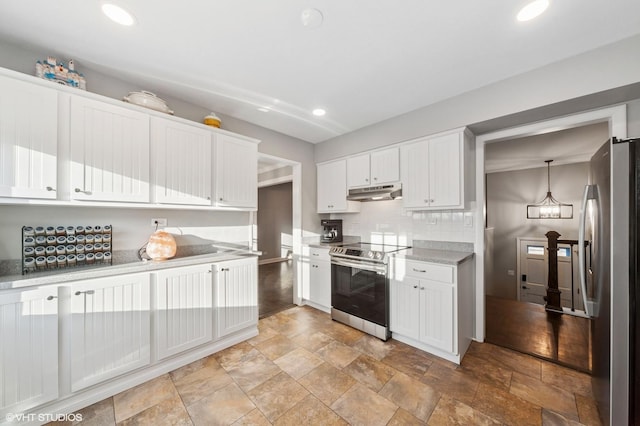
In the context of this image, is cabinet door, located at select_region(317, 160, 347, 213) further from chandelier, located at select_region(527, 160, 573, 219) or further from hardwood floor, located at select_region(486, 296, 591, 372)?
chandelier, located at select_region(527, 160, 573, 219)

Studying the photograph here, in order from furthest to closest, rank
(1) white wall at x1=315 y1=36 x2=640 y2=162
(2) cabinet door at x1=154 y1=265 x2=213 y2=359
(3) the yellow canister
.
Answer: (3) the yellow canister < (2) cabinet door at x1=154 y1=265 x2=213 y2=359 < (1) white wall at x1=315 y1=36 x2=640 y2=162

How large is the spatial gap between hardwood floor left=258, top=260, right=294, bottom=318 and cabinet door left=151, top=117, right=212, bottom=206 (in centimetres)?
191

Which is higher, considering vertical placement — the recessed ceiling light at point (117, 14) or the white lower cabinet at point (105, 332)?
the recessed ceiling light at point (117, 14)

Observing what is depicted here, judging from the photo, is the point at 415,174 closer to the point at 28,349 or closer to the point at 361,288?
the point at 361,288

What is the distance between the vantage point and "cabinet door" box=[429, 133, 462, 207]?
2.42 meters

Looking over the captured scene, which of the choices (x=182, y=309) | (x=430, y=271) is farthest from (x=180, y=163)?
(x=430, y=271)

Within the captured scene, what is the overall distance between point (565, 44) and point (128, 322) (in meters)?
3.91

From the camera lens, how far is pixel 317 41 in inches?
67.4

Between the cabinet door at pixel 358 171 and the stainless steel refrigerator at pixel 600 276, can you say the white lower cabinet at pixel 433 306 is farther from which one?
the cabinet door at pixel 358 171

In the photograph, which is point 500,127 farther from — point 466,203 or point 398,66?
point 398,66

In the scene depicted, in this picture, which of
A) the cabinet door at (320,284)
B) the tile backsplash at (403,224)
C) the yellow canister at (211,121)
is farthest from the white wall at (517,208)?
the yellow canister at (211,121)

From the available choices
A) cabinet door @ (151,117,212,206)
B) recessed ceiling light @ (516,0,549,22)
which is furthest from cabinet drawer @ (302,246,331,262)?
recessed ceiling light @ (516,0,549,22)

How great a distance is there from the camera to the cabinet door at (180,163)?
2.11 meters

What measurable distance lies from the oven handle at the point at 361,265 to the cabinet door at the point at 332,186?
2.77ft
